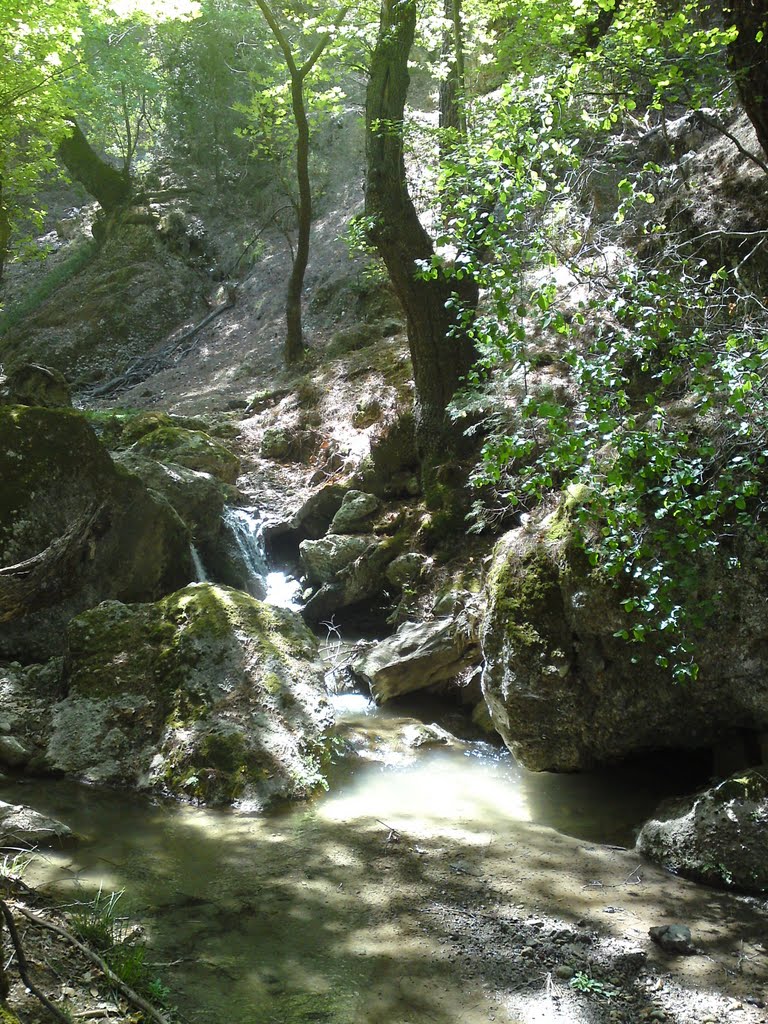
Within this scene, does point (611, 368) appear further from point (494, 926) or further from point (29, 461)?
point (29, 461)

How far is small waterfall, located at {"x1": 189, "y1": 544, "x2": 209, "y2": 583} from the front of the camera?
9.59 metres

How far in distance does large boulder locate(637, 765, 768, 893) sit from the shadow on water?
14 cm

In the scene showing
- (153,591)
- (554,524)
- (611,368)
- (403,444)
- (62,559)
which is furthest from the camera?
(403,444)

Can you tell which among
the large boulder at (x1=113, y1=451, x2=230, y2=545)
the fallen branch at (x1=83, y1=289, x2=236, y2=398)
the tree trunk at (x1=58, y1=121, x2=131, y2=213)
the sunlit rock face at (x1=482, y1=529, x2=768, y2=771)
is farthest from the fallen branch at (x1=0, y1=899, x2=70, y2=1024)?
the tree trunk at (x1=58, y1=121, x2=131, y2=213)

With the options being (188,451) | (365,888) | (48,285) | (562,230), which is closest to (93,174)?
(48,285)

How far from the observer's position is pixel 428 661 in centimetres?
767

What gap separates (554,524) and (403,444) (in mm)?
4893

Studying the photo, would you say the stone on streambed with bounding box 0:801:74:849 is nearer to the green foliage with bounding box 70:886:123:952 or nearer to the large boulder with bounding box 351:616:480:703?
the green foliage with bounding box 70:886:123:952

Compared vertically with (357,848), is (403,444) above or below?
above

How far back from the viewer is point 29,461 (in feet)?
26.1

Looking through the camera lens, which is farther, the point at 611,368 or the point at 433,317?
the point at 433,317

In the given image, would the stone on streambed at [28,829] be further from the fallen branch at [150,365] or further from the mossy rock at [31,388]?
the fallen branch at [150,365]

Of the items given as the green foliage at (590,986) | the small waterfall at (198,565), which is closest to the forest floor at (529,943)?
the green foliage at (590,986)

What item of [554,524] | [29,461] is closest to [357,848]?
[554,524]
